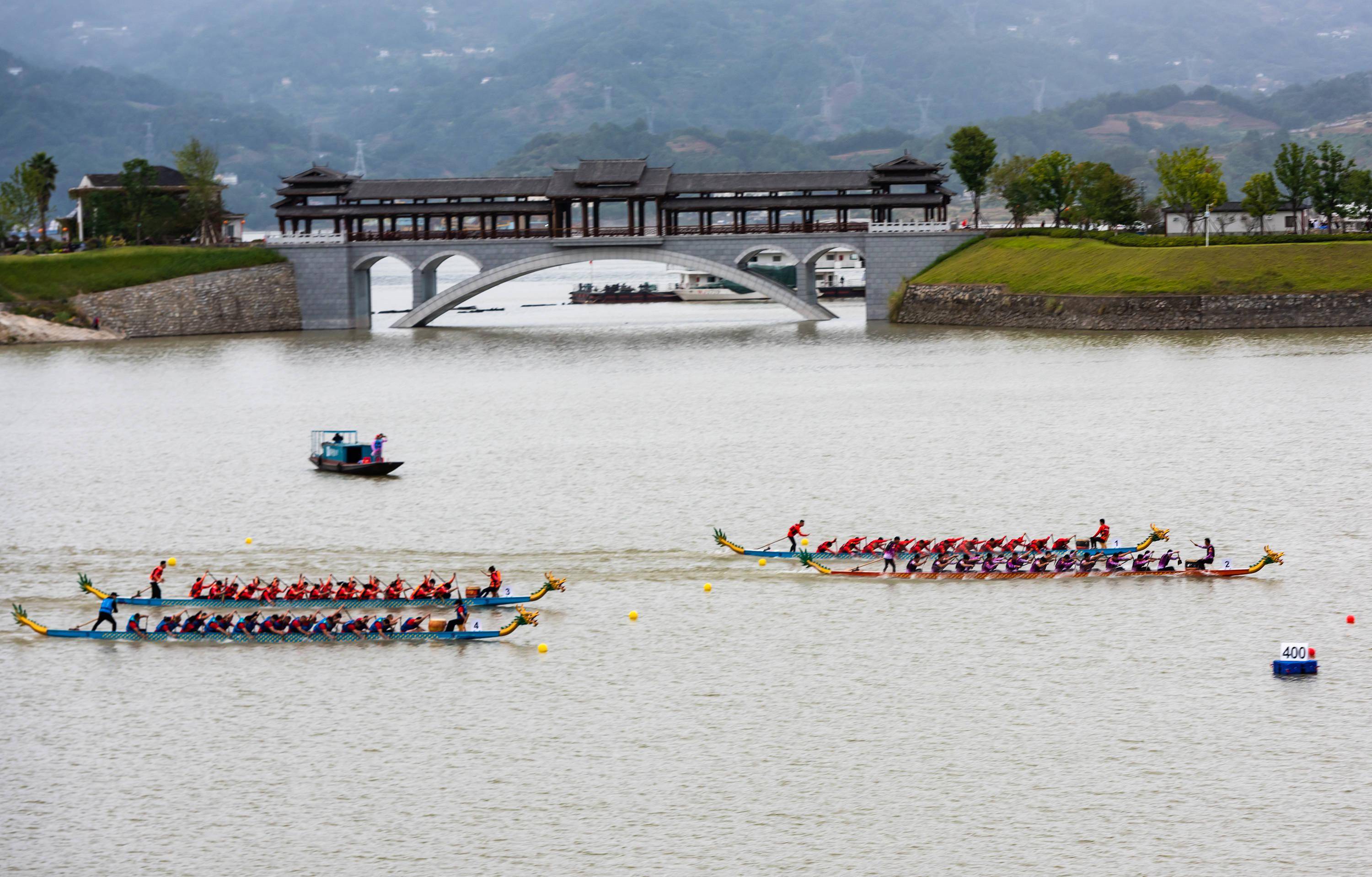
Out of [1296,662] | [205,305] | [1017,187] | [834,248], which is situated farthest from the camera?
[1017,187]

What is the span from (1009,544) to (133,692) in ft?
86.7

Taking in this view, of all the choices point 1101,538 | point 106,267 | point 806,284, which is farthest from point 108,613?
point 806,284

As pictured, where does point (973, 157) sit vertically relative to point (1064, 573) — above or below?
above

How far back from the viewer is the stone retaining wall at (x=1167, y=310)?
106188 millimetres

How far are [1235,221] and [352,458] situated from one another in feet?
340

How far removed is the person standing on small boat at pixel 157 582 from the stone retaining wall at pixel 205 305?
90634mm

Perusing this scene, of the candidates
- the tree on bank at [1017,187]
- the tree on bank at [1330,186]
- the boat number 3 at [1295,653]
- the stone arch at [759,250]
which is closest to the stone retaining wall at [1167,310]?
the stone arch at [759,250]

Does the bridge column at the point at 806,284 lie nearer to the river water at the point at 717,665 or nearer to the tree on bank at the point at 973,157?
the tree on bank at the point at 973,157

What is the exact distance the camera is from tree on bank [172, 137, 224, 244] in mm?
149250

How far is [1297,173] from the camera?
13412 cm

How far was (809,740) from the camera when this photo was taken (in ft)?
112

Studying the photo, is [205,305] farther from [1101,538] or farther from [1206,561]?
[1206,561]

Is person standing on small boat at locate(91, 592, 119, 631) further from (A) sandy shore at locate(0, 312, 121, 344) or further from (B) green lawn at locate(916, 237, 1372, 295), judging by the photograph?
(A) sandy shore at locate(0, 312, 121, 344)

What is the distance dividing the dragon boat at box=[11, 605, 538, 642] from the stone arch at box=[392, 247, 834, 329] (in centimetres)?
8942
